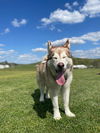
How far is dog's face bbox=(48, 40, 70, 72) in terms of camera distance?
21.0ft

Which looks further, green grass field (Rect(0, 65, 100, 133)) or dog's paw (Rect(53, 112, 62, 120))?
dog's paw (Rect(53, 112, 62, 120))

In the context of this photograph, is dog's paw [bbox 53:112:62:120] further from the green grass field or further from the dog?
the green grass field

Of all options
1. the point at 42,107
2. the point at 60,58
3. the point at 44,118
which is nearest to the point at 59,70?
the point at 60,58

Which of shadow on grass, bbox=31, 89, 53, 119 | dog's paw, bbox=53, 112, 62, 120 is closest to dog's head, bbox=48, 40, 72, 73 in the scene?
dog's paw, bbox=53, 112, 62, 120

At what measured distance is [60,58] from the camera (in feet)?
21.1

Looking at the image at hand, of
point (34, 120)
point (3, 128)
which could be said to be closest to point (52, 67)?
point (34, 120)

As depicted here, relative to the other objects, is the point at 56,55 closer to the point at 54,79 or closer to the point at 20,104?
the point at 54,79

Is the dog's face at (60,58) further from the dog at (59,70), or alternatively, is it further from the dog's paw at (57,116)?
the dog's paw at (57,116)

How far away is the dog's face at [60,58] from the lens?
639 centimetres

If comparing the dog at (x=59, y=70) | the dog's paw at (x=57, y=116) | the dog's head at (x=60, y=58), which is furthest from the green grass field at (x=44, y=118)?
the dog's head at (x=60, y=58)

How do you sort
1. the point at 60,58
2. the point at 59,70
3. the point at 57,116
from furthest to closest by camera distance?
the point at 57,116
the point at 59,70
the point at 60,58

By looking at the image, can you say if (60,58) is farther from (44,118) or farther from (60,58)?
(44,118)

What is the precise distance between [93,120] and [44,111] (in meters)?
2.09

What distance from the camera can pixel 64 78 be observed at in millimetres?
7102
